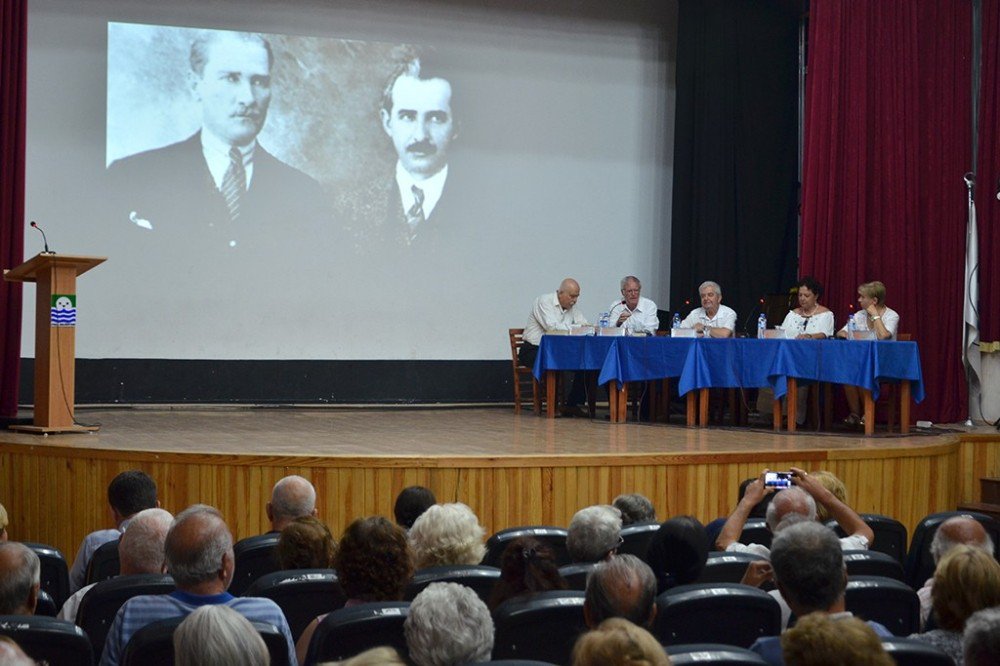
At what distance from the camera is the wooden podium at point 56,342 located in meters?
6.44

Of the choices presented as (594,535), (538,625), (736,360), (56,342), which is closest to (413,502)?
(594,535)

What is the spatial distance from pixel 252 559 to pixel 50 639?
122 cm

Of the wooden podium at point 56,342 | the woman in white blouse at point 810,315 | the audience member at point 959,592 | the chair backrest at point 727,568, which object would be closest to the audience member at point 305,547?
the chair backrest at point 727,568

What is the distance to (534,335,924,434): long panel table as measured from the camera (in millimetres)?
7293

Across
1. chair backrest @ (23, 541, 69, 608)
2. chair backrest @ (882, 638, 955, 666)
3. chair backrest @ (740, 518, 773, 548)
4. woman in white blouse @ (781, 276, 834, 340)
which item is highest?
woman in white blouse @ (781, 276, 834, 340)

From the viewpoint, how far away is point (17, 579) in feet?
8.63

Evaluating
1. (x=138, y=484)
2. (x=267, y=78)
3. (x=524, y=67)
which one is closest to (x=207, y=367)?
(x=267, y=78)

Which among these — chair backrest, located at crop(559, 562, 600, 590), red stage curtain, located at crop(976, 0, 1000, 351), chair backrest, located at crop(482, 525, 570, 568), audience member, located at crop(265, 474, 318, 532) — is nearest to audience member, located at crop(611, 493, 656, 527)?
chair backrest, located at crop(482, 525, 570, 568)

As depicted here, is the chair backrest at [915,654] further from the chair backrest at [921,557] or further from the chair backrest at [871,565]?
the chair backrest at [921,557]

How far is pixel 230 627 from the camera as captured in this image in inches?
79.1

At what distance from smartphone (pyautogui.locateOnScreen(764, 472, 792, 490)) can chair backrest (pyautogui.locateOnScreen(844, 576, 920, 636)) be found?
842 millimetres

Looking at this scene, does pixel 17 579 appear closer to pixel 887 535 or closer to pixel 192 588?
pixel 192 588

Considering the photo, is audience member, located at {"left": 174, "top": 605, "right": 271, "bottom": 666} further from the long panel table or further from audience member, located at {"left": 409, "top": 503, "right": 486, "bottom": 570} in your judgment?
the long panel table

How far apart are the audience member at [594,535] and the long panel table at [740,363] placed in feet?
14.1
